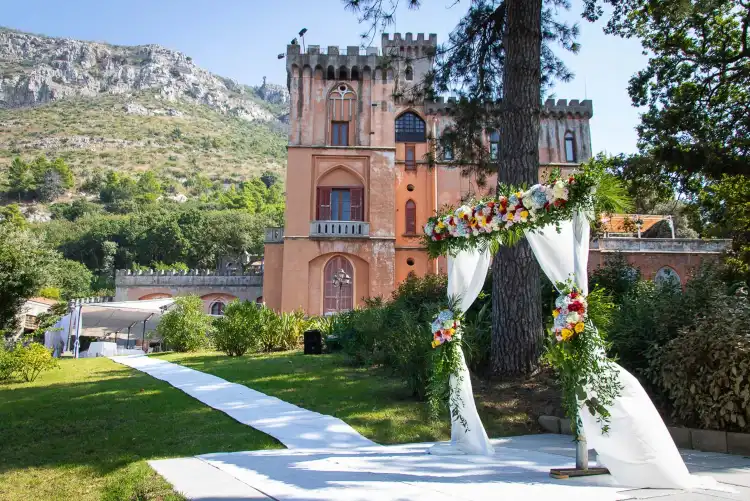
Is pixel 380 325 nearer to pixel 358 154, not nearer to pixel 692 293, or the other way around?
pixel 692 293

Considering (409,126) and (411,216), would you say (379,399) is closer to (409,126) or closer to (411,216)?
(411,216)

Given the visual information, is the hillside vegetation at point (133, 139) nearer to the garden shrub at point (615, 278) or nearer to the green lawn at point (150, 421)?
the green lawn at point (150, 421)

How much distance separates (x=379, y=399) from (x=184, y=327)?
42.3 feet

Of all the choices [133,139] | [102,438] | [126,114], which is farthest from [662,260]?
[126,114]

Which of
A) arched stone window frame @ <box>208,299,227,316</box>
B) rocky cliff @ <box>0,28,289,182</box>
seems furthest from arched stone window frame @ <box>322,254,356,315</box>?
rocky cliff @ <box>0,28,289,182</box>

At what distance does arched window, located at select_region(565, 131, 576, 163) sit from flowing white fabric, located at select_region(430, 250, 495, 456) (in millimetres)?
26599

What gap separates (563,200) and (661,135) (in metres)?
8.70

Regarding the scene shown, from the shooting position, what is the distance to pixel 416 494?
4125 millimetres

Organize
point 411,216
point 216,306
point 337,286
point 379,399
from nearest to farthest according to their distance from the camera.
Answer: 1. point 379,399
2. point 337,286
3. point 411,216
4. point 216,306

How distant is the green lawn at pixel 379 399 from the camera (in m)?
7.13

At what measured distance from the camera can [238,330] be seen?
16.2 meters

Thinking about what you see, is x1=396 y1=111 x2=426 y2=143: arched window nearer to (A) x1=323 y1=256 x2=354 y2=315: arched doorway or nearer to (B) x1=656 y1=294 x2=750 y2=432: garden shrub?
(A) x1=323 y1=256 x2=354 y2=315: arched doorway

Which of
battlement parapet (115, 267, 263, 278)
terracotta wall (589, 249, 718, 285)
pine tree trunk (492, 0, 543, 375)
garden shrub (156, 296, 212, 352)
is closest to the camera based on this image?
pine tree trunk (492, 0, 543, 375)

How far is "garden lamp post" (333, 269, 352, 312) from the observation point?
26.3 m
